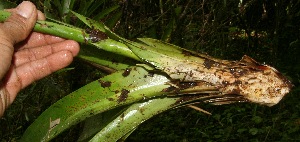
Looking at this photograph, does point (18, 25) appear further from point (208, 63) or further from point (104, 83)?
point (208, 63)

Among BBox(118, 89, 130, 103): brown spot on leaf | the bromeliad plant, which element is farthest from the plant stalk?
BBox(118, 89, 130, 103): brown spot on leaf

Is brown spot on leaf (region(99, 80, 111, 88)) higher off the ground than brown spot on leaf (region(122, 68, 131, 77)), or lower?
lower

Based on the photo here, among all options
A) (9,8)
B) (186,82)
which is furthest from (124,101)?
(9,8)

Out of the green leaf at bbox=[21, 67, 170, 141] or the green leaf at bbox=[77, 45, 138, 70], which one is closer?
the green leaf at bbox=[21, 67, 170, 141]

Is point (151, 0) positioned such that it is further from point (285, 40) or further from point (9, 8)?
point (9, 8)

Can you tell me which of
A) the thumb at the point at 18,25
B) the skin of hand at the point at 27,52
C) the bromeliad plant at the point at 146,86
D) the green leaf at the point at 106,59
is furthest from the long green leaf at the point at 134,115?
the thumb at the point at 18,25

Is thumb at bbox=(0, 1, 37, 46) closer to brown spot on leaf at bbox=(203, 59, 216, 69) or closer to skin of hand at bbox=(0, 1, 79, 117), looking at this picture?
skin of hand at bbox=(0, 1, 79, 117)

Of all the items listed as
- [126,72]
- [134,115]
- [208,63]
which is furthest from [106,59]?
[208,63]

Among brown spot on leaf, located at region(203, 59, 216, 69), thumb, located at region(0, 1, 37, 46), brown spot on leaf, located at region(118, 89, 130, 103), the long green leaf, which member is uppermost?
brown spot on leaf, located at region(203, 59, 216, 69)
